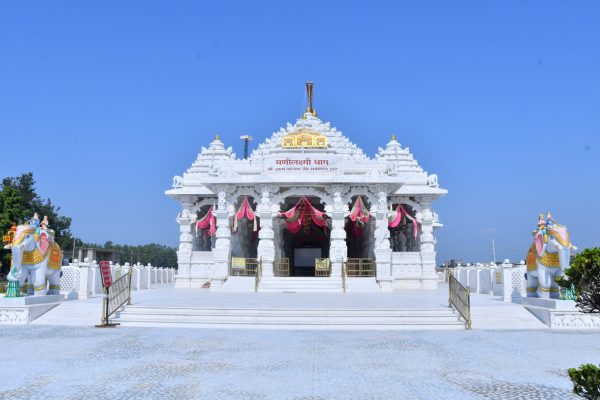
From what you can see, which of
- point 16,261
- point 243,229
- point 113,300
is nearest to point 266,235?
point 243,229

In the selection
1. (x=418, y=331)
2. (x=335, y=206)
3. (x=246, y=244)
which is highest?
(x=335, y=206)

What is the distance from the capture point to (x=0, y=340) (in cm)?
948

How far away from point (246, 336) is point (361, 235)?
20298 mm

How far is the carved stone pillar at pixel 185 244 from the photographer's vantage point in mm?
25281

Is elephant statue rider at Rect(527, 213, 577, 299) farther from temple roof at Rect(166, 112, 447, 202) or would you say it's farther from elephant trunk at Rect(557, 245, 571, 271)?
temple roof at Rect(166, 112, 447, 202)

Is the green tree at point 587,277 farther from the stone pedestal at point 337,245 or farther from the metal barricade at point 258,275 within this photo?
the stone pedestal at point 337,245

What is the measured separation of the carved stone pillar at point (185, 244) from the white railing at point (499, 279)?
1349 cm

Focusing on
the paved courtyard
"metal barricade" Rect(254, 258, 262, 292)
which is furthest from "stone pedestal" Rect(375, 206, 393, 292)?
the paved courtyard

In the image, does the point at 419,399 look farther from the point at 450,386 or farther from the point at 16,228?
the point at 16,228

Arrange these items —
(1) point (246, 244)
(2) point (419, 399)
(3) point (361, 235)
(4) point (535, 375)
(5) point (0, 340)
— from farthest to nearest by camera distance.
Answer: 1. (3) point (361, 235)
2. (1) point (246, 244)
3. (5) point (0, 340)
4. (4) point (535, 375)
5. (2) point (419, 399)

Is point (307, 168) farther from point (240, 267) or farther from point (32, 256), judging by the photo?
point (32, 256)

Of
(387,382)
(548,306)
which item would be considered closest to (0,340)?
(387,382)

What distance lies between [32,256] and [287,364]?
9249mm

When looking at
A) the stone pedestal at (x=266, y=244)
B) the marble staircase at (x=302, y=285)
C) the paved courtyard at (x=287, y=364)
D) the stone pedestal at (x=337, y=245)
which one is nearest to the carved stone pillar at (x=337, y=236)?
the stone pedestal at (x=337, y=245)
